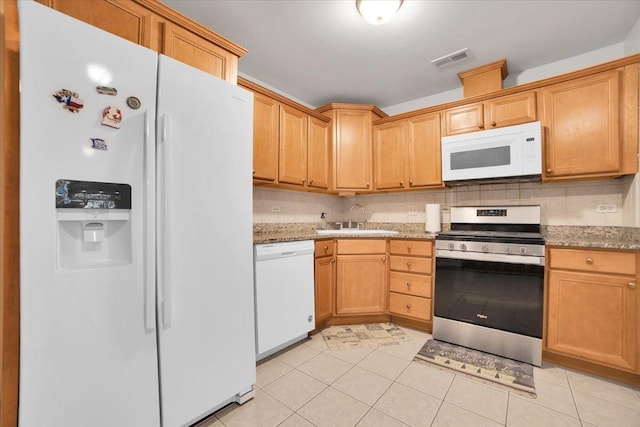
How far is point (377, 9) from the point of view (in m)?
1.78

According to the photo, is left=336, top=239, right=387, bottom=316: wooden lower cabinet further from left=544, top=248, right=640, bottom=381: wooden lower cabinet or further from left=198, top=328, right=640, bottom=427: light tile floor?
left=544, top=248, right=640, bottom=381: wooden lower cabinet

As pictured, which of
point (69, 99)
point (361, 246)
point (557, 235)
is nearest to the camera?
point (69, 99)

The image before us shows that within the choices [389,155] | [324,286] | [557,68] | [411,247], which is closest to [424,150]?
[389,155]

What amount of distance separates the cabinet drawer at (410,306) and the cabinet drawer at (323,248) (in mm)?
778

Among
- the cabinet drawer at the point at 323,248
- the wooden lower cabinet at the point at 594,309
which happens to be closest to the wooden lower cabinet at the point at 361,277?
the cabinet drawer at the point at 323,248

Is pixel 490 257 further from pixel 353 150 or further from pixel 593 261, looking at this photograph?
pixel 353 150

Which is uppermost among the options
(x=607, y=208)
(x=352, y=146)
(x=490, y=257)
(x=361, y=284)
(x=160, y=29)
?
(x=160, y=29)

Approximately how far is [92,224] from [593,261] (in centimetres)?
289

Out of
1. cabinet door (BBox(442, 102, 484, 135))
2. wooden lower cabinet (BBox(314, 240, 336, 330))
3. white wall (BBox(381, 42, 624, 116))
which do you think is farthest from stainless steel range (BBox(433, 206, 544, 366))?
white wall (BBox(381, 42, 624, 116))

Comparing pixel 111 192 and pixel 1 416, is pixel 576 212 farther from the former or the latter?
pixel 1 416

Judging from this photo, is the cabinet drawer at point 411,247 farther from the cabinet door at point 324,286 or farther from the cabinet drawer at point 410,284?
the cabinet door at point 324,286

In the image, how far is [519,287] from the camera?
207 cm

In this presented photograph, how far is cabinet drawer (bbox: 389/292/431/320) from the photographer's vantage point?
2.53 meters

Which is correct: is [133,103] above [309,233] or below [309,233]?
above
